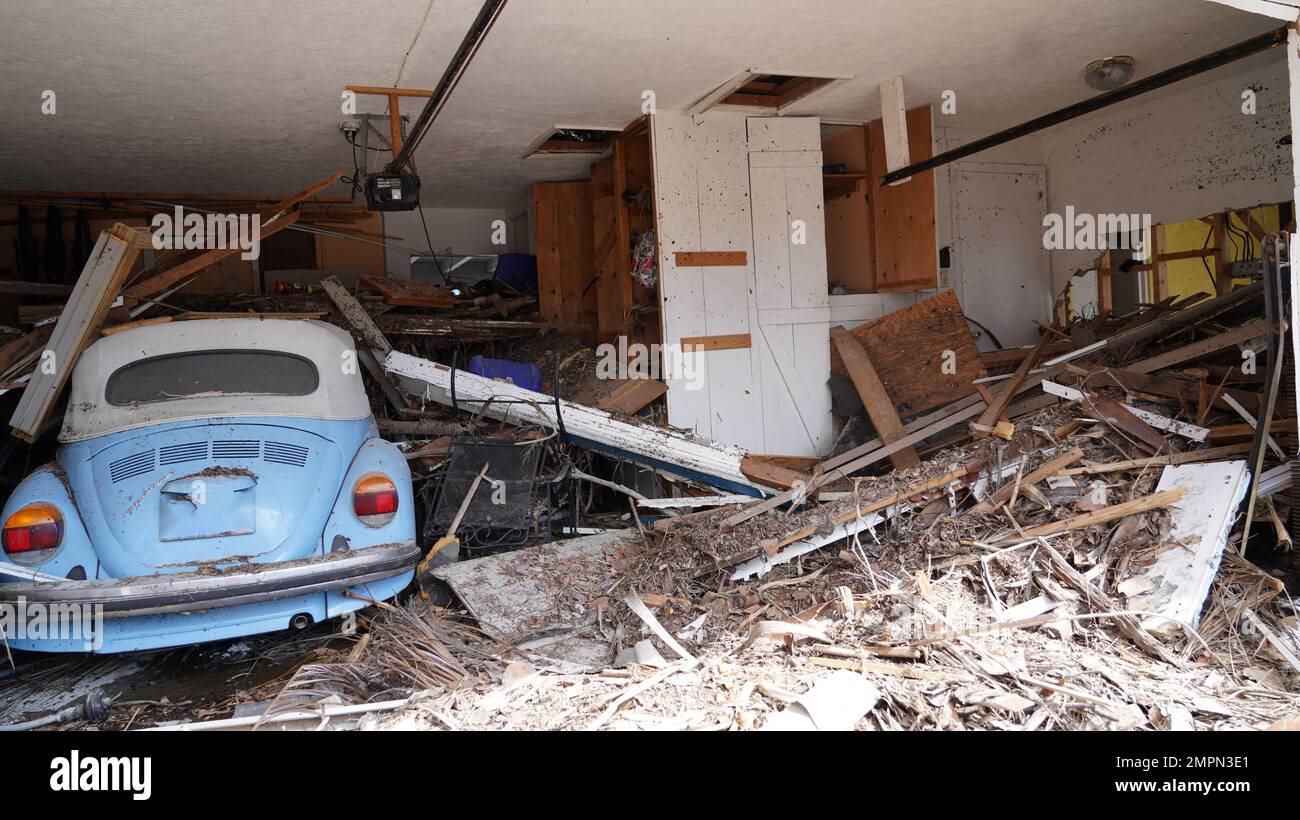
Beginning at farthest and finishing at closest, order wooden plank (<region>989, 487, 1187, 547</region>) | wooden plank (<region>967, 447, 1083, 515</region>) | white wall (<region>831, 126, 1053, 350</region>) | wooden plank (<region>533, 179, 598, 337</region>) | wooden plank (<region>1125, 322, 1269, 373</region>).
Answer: wooden plank (<region>533, 179, 598, 337</region>)
white wall (<region>831, 126, 1053, 350</region>)
wooden plank (<region>1125, 322, 1269, 373</region>)
wooden plank (<region>967, 447, 1083, 515</region>)
wooden plank (<region>989, 487, 1187, 547</region>)

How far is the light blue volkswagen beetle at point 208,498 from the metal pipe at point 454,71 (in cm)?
175

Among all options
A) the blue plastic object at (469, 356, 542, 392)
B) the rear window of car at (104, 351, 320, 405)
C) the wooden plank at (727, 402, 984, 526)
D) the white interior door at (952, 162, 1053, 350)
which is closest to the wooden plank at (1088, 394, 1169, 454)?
the wooden plank at (727, 402, 984, 526)

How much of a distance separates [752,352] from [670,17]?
3.13 m

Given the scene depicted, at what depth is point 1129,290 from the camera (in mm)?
8555

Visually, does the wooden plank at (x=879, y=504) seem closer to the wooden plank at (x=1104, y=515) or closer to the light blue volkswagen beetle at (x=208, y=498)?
the wooden plank at (x=1104, y=515)

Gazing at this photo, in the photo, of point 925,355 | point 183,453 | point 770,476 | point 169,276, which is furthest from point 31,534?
point 925,355

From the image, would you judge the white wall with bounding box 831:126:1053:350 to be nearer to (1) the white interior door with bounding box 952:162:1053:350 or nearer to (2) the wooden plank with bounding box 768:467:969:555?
(1) the white interior door with bounding box 952:162:1053:350

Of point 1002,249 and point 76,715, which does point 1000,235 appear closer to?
point 1002,249

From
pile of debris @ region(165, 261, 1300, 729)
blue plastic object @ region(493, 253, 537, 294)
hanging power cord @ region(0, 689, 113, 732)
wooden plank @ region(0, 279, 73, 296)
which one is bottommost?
hanging power cord @ region(0, 689, 113, 732)

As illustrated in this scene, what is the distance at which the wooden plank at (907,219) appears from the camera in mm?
7566

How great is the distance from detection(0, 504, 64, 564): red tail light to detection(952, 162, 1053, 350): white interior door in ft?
25.6

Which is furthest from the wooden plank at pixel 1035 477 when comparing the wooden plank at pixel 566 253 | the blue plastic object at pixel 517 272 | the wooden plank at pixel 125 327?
the blue plastic object at pixel 517 272

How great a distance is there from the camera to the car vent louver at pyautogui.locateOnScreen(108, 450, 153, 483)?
434cm
